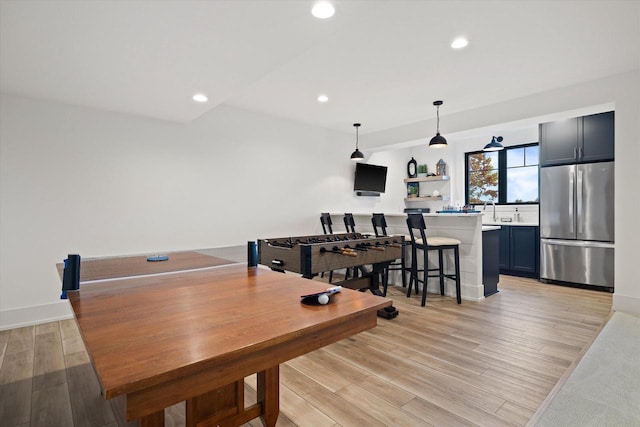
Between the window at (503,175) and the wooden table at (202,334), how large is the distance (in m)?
6.00

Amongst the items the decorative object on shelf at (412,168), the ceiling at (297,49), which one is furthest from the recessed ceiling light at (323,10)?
the decorative object on shelf at (412,168)

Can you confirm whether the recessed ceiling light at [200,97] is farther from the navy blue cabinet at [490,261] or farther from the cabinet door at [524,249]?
the cabinet door at [524,249]

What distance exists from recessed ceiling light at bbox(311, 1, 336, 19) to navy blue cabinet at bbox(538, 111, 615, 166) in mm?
4364

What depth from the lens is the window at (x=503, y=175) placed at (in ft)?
19.9

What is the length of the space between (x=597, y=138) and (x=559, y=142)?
43cm

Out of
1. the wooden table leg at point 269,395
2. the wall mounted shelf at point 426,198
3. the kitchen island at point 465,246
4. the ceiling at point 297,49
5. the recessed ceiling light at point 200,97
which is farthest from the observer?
the wall mounted shelf at point 426,198

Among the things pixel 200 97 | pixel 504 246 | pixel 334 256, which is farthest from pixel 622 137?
pixel 200 97

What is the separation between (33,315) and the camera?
3.51 metres

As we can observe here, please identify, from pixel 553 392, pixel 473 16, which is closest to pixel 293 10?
pixel 473 16

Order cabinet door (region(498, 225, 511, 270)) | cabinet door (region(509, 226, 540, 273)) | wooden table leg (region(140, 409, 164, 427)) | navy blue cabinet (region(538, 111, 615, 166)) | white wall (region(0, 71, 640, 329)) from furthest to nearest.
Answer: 1. cabinet door (region(498, 225, 511, 270))
2. cabinet door (region(509, 226, 540, 273))
3. navy blue cabinet (region(538, 111, 615, 166))
4. white wall (region(0, 71, 640, 329))
5. wooden table leg (region(140, 409, 164, 427))

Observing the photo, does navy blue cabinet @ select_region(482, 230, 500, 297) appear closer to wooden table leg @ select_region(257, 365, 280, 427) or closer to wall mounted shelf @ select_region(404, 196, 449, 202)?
wall mounted shelf @ select_region(404, 196, 449, 202)

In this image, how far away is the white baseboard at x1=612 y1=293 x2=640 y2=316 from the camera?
355cm

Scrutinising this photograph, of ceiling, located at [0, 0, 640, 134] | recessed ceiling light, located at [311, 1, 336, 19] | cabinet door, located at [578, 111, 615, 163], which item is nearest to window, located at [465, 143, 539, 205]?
cabinet door, located at [578, 111, 615, 163]

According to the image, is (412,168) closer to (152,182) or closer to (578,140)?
(578,140)
